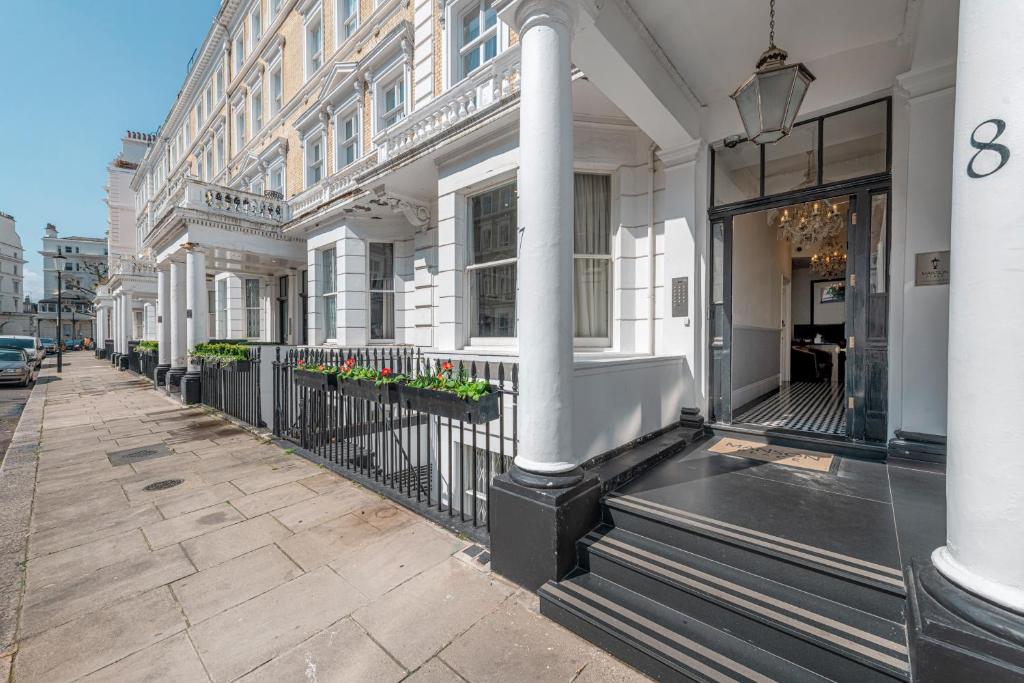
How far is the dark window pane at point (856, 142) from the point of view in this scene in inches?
164

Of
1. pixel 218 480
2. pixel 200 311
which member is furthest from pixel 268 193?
pixel 218 480

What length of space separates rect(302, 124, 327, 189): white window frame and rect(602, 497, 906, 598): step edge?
10.5m

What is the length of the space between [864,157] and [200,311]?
13158 millimetres

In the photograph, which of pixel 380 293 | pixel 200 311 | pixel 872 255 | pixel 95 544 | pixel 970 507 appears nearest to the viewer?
pixel 970 507

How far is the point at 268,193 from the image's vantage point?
Result: 12.2 m

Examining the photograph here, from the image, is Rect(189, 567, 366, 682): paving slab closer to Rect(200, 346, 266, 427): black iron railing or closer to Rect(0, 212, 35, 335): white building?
Rect(200, 346, 266, 427): black iron railing

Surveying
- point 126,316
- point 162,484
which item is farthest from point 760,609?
point 126,316

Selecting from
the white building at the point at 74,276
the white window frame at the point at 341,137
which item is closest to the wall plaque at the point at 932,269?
the white window frame at the point at 341,137

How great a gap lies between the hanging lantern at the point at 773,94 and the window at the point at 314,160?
10.5 meters

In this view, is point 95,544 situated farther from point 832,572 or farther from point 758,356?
point 758,356

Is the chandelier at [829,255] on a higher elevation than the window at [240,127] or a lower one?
lower

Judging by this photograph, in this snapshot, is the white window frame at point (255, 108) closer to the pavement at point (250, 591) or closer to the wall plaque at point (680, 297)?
the pavement at point (250, 591)

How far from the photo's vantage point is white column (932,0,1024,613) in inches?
60.0

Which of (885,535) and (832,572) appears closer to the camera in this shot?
(832,572)
